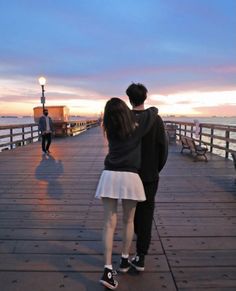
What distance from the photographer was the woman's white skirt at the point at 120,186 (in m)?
2.94

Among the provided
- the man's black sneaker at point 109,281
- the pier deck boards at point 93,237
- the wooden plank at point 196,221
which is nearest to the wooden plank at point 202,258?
the pier deck boards at point 93,237

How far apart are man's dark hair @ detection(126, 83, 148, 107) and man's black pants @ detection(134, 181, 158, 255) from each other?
0.74 metres

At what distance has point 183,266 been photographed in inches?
135

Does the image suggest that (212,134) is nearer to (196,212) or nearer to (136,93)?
(196,212)

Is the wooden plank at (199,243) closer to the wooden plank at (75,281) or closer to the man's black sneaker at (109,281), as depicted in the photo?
the wooden plank at (75,281)

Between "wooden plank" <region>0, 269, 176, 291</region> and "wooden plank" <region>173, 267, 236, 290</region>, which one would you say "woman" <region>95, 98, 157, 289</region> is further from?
"wooden plank" <region>173, 267, 236, 290</region>

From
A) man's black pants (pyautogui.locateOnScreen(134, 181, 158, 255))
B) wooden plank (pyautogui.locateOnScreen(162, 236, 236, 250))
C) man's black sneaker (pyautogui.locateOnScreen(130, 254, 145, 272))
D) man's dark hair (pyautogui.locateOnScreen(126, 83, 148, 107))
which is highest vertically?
man's dark hair (pyautogui.locateOnScreen(126, 83, 148, 107))

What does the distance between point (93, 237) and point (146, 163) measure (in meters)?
1.53

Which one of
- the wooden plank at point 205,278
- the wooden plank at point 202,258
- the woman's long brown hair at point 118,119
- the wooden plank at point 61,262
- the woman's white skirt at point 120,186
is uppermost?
the woman's long brown hair at point 118,119

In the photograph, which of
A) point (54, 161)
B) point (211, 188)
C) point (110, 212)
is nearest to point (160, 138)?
point (110, 212)

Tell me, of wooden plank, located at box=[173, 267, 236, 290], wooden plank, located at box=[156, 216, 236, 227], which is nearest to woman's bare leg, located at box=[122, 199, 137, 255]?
wooden plank, located at box=[173, 267, 236, 290]

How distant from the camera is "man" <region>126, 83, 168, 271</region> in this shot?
123 inches

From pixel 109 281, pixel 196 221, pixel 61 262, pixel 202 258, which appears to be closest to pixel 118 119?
pixel 109 281

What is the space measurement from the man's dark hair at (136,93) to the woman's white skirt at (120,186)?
Result: 25.5 inches
